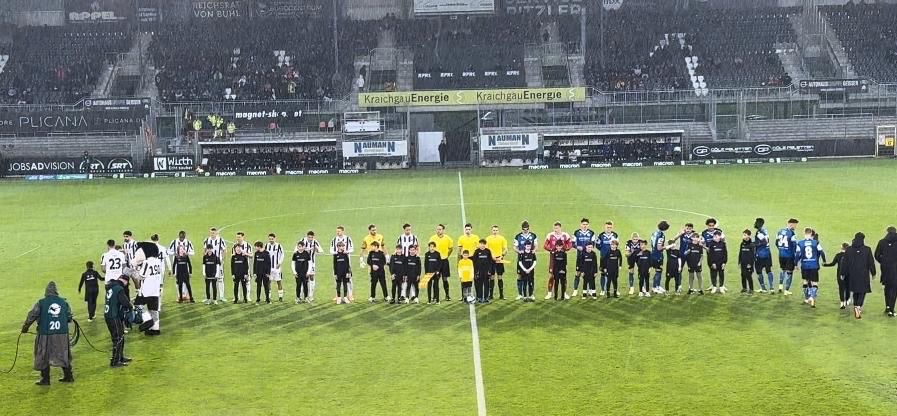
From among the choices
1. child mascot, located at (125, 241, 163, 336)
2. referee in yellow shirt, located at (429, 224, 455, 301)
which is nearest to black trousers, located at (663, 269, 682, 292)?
referee in yellow shirt, located at (429, 224, 455, 301)

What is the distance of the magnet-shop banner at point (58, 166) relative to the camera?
57.1 m

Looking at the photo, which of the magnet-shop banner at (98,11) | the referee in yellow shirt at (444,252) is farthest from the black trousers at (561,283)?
the magnet-shop banner at (98,11)

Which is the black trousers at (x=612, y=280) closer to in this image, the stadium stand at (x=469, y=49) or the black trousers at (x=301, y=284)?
the black trousers at (x=301, y=284)

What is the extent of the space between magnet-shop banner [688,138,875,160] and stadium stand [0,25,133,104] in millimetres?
40699

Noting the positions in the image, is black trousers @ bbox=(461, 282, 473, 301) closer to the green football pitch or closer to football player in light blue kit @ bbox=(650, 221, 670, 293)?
the green football pitch

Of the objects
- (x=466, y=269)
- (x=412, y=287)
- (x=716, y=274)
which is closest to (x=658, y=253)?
(x=716, y=274)

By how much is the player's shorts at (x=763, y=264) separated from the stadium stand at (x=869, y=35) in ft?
167

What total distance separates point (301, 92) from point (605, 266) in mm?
47709

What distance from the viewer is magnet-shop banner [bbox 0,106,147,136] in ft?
194

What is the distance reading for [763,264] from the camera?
21.4 m

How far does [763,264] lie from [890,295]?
117 inches

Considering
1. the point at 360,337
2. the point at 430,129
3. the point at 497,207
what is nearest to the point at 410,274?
the point at 360,337

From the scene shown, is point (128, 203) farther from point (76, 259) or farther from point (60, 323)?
point (60, 323)

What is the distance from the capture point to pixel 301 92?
6631cm
